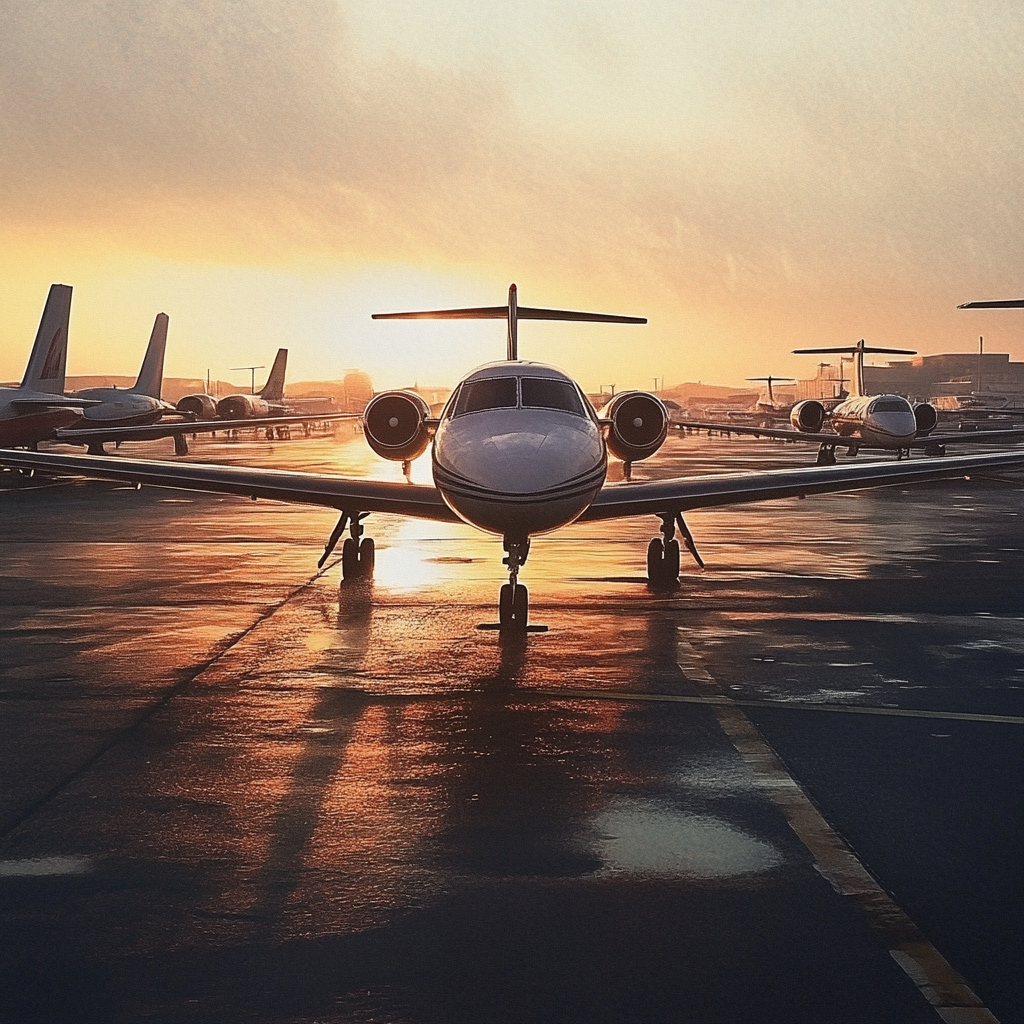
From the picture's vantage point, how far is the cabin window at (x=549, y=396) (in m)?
11.5

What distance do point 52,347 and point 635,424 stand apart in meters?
32.4

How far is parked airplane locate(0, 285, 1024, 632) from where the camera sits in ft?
34.1

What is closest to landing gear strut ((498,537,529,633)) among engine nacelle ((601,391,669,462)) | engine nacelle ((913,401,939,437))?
engine nacelle ((601,391,669,462))

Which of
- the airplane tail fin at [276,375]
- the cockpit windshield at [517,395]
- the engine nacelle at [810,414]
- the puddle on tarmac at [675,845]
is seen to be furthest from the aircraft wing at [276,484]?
the airplane tail fin at [276,375]

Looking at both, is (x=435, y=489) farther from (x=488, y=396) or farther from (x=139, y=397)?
(x=139, y=397)

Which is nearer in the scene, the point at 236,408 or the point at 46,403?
the point at 46,403

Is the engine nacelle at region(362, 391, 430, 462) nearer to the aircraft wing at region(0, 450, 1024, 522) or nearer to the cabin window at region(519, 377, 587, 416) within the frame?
the aircraft wing at region(0, 450, 1024, 522)

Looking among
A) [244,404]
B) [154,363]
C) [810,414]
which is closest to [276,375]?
[244,404]

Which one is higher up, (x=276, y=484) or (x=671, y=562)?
(x=276, y=484)

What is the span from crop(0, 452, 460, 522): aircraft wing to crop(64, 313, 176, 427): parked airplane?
3763cm

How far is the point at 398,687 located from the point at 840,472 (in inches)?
324

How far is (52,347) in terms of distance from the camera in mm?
41844

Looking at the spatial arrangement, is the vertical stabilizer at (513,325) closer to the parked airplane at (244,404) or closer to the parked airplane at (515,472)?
the parked airplane at (515,472)

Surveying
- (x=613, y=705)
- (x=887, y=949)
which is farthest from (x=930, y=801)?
(x=613, y=705)
